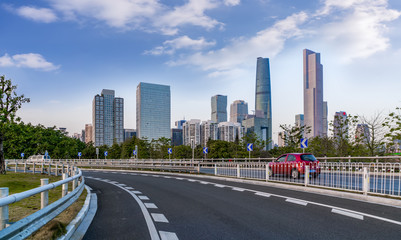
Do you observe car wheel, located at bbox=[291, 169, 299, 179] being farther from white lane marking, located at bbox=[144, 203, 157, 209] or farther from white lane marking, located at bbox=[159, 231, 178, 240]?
white lane marking, located at bbox=[159, 231, 178, 240]

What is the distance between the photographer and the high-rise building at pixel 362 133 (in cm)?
3681

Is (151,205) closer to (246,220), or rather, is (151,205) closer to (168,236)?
(246,220)

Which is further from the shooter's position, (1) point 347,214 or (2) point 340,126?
(2) point 340,126

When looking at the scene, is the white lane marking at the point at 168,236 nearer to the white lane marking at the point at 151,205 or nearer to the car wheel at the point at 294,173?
the white lane marking at the point at 151,205

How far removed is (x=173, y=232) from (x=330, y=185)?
989 cm

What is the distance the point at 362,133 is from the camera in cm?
3744

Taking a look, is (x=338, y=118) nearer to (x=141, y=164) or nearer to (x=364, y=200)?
(x=141, y=164)

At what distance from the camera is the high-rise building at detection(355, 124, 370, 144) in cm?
3681

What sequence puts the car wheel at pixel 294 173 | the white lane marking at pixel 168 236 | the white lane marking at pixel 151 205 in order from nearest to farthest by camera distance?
1. the white lane marking at pixel 168 236
2. the white lane marking at pixel 151 205
3. the car wheel at pixel 294 173

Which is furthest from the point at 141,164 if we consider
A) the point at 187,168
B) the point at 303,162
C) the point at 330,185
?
the point at 330,185

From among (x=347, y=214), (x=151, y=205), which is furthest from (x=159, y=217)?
(x=347, y=214)

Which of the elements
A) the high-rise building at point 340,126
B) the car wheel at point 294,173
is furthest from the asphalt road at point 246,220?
the high-rise building at point 340,126

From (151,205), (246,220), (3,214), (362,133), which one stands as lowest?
(151,205)

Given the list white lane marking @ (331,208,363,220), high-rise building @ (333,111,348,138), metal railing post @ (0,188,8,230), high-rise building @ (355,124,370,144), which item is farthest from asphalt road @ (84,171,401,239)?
high-rise building @ (333,111,348,138)
